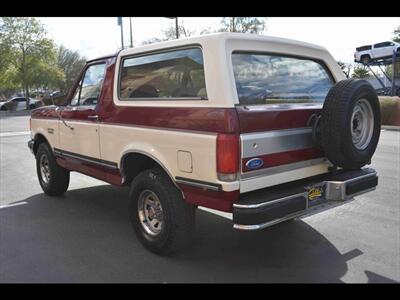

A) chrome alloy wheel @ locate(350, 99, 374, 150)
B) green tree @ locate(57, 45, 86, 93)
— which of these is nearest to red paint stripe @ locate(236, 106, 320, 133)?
chrome alloy wheel @ locate(350, 99, 374, 150)

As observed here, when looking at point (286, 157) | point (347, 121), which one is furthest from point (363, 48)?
point (286, 157)

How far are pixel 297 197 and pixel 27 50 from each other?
38422 millimetres

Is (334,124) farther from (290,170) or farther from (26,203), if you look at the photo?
(26,203)

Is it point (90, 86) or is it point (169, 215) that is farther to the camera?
point (90, 86)

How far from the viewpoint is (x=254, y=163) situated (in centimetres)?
341

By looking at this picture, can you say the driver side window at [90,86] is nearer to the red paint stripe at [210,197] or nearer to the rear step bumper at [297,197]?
the red paint stripe at [210,197]

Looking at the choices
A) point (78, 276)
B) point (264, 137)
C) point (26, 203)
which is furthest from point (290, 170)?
point (26, 203)

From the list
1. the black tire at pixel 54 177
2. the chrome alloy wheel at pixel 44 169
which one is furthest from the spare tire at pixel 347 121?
the chrome alloy wheel at pixel 44 169

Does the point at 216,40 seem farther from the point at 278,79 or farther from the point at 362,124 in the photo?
the point at 362,124

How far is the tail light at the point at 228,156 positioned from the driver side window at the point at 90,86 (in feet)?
7.08

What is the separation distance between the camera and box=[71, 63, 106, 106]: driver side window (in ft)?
16.3

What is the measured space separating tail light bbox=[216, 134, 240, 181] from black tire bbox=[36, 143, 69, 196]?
3479mm

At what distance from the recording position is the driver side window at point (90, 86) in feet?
16.3

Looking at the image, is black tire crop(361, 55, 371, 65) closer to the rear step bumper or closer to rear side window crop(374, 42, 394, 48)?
rear side window crop(374, 42, 394, 48)
